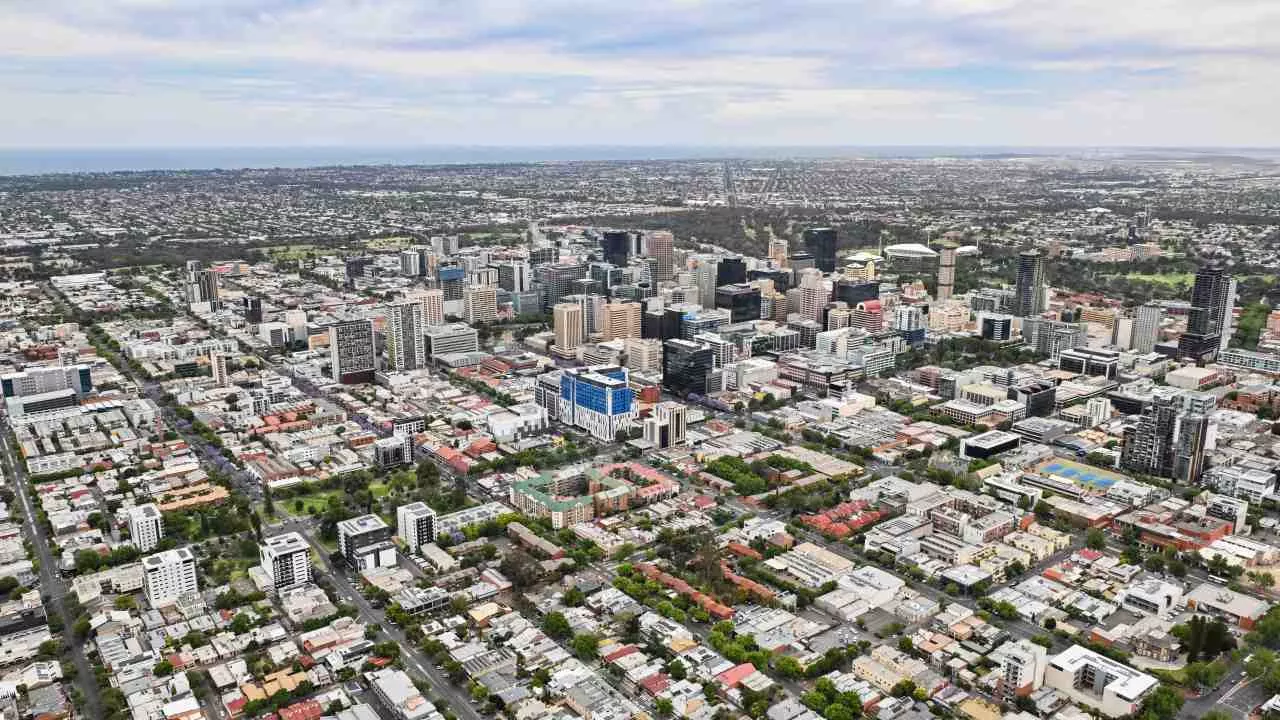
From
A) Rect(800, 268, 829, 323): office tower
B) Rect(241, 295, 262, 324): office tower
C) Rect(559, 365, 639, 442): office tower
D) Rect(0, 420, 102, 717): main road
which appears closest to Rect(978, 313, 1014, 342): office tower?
Rect(800, 268, 829, 323): office tower

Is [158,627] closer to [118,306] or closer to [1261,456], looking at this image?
[1261,456]

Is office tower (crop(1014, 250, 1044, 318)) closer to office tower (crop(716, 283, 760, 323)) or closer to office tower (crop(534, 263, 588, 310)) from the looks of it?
office tower (crop(716, 283, 760, 323))

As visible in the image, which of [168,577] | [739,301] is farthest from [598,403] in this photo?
[739,301]

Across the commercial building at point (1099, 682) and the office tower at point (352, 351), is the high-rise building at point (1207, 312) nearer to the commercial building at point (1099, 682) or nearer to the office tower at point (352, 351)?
the commercial building at point (1099, 682)

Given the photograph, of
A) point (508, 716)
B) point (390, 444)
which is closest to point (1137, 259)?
point (390, 444)

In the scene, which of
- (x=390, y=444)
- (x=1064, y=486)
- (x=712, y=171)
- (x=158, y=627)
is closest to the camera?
(x=158, y=627)

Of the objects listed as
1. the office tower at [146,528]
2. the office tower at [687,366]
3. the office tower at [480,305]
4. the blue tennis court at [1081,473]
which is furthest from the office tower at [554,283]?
the office tower at [146,528]
